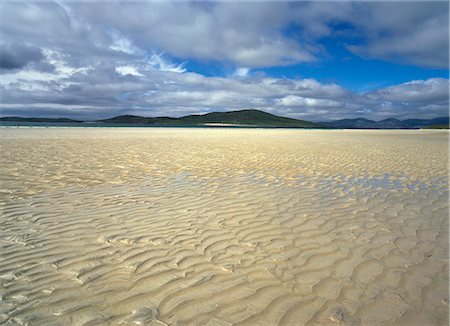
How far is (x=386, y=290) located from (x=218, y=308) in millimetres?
2309

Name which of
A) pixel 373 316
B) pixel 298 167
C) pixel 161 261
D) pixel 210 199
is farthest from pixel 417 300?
pixel 298 167

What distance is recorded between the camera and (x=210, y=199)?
27.1 ft

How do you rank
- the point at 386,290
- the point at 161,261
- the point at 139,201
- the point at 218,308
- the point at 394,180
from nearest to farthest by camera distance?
1. the point at 218,308
2. the point at 386,290
3. the point at 161,261
4. the point at 139,201
5. the point at 394,180

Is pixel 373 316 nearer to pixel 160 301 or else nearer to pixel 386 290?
pixel 386 290

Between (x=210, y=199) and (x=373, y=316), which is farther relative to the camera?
(x=210, y=199)

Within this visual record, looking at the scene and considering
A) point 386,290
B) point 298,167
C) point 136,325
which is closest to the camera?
point 136,325

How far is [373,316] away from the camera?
3432mm

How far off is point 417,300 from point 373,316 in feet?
2.56

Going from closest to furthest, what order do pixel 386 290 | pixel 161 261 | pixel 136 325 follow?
pixel 136 325 → pixel 386 290 → pixel 161 261

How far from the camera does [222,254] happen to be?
4906mm

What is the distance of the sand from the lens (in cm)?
349

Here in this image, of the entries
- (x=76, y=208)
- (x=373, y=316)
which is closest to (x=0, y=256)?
(x=76, y=208)

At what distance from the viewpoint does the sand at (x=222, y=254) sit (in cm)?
349

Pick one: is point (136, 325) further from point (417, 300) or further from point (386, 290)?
point (417, 300)
